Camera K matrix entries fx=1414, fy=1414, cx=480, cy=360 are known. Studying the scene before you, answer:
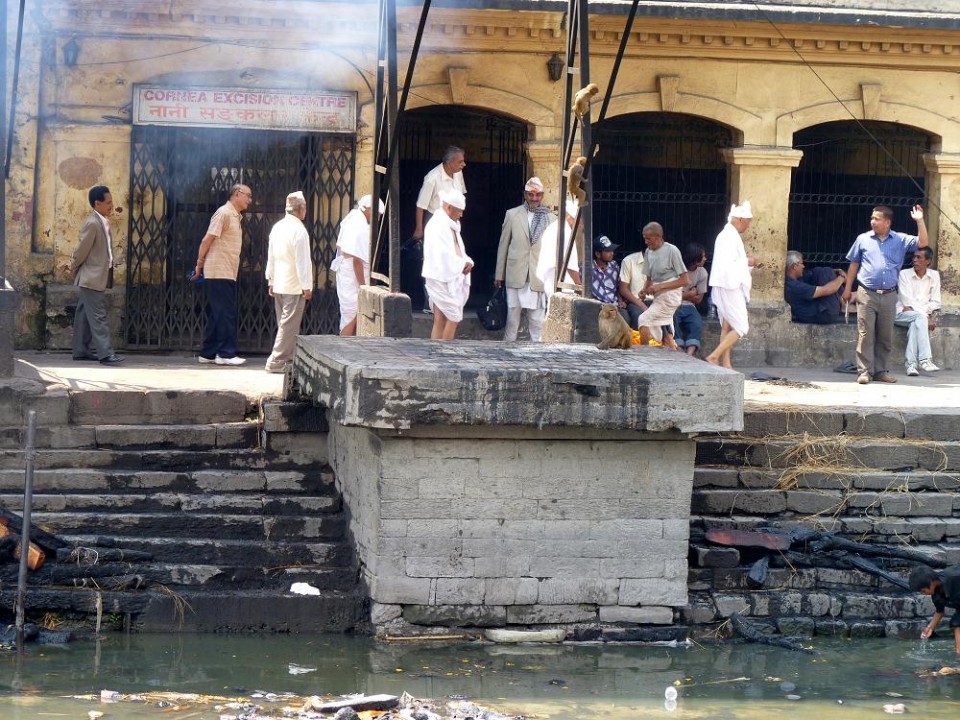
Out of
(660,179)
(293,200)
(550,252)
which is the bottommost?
(550,252)

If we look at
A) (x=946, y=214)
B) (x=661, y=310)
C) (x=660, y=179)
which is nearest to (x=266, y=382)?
(x=661, y=310)

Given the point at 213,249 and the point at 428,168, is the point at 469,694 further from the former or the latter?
the point at 428,168

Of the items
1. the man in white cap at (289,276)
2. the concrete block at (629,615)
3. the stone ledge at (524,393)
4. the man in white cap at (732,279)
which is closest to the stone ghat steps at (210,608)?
the stone ledge at (524,393)

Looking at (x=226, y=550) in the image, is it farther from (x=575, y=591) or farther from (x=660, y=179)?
(x=660, y=179)

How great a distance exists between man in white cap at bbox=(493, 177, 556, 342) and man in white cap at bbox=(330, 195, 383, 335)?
5.96ft

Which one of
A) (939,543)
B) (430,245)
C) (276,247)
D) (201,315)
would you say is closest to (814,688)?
(939,543)

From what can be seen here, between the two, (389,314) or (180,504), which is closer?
(180,504)

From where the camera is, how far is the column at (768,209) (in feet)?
48.6

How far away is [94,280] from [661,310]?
5.00 metres

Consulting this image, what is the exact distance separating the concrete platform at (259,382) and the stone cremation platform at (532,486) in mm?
750

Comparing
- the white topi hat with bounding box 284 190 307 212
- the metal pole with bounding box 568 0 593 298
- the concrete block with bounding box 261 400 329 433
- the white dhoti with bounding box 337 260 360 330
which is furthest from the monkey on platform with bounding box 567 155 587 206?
the white topi hat with bounding box 284 190 307 212

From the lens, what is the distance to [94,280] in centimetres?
1196

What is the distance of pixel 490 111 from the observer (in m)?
14.5

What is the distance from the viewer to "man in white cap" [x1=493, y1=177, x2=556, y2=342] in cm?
1341
